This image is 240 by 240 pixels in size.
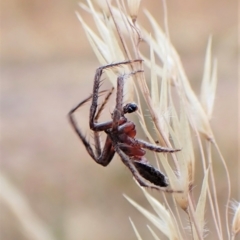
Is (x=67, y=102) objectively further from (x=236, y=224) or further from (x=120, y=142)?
(x=236, y=224)

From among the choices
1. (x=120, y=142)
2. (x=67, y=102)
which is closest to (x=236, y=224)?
(x=120, y=142)

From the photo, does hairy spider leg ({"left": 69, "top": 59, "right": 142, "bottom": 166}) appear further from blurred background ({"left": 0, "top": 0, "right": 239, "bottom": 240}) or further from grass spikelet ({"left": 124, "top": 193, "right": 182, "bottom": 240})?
blurred background ({"left": 0, "top": 0, "right": 239, "bottom": 240})

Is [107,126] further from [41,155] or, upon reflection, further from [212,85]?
[41,155]

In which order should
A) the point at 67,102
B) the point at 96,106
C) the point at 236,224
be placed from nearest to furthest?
the point at 236,224 → the point at 96,106 → the point at 67,102

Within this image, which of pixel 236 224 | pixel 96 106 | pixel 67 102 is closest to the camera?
pixel 236 224

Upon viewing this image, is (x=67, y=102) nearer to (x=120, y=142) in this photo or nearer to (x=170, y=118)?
(x=120, y=142)

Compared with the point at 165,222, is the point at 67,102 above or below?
below

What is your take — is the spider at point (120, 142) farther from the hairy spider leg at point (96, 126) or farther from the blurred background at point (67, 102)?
the blurred background at point (67, 102)

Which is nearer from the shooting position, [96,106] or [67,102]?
[96,106]

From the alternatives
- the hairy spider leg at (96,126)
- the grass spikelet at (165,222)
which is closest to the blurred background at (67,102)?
the hairy spider leg at (96,126)
